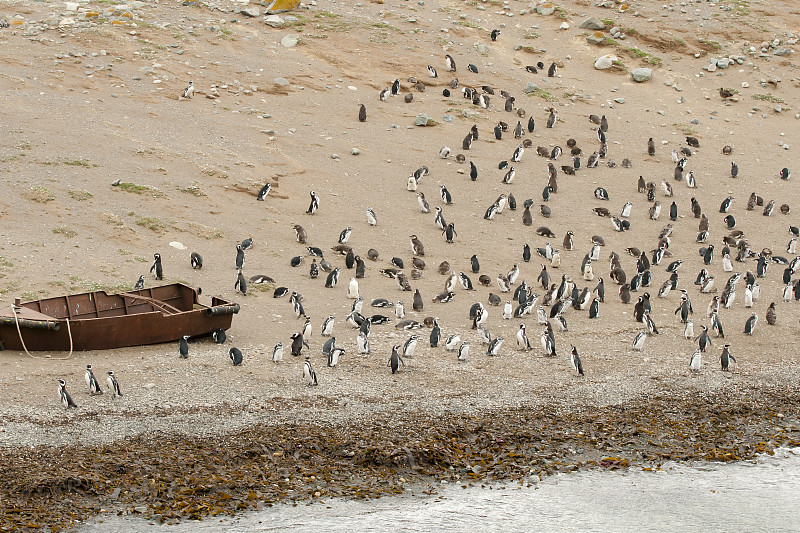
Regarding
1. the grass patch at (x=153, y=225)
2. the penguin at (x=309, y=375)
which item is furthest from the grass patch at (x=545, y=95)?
the penguin at (x=309, y=375)

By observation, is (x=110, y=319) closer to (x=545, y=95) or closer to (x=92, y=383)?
(x=92, y=383)

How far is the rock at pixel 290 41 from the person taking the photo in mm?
33438

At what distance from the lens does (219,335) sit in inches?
634

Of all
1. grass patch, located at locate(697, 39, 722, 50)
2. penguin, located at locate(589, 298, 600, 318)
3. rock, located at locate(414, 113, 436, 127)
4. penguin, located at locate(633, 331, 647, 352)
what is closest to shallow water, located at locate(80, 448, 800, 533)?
penguin, located at locate(633, 331, 647, 352)

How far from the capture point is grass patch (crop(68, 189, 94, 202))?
2142cm

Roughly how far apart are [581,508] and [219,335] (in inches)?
267

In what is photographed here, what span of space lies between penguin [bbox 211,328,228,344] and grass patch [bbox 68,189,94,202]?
22.8 ft

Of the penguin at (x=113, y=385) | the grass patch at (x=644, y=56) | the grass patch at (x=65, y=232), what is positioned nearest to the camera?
the penguin at (x=113, y=385)

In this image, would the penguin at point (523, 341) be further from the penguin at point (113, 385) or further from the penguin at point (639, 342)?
the penguin at point (113, 385)

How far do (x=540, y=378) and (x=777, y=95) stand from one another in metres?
24.4

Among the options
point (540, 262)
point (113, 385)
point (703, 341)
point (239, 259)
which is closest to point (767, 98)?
point (540, 262)

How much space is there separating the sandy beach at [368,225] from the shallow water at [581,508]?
1.02 feet

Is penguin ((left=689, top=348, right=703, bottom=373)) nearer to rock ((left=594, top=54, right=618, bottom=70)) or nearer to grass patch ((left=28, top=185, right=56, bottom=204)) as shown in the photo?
grass patch ((left=28, top=185, right=56, bottom=204))

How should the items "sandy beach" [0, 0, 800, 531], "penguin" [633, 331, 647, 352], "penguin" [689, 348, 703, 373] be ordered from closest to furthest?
"sandy beach" [0, 0, 800, 531], "penguin" [689, 348, 703, 373], "penguin" [633, 331, 647, 352]
